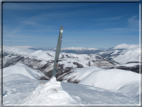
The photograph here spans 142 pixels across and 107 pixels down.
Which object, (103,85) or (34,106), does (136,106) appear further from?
(103,85)

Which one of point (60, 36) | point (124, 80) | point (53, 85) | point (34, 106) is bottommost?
point (124, 80)

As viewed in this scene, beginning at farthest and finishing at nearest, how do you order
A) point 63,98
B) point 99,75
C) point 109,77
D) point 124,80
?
point 99,75
point 109,77
point 124,80
point 63,98

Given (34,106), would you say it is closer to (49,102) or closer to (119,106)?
(49,102)

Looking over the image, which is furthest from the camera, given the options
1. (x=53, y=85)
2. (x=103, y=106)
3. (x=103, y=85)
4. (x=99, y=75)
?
(x=99, y=75)

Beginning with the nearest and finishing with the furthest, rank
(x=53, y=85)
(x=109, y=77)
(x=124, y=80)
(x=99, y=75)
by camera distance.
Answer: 1. (x=53, y=85)
2. (x=124, y=80)
3. (x=109, y=77)
4. (x=99, y=75)

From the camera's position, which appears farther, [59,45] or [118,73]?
[118,73]

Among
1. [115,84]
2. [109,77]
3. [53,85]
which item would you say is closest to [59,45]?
[53,85]

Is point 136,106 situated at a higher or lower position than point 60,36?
lower

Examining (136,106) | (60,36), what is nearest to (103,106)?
(136,106)

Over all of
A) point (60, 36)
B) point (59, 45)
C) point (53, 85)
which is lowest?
point (53, 85)
